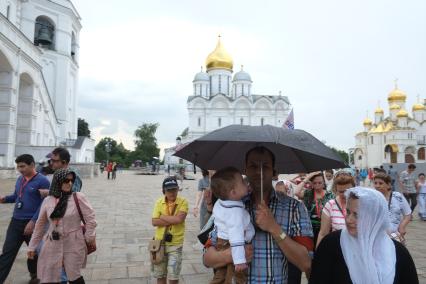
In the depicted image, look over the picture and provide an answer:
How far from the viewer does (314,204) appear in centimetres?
470

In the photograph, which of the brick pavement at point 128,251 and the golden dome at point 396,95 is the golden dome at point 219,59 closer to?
the golden dome at point 396,95

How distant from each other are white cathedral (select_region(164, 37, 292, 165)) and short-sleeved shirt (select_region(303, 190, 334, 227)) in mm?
55733

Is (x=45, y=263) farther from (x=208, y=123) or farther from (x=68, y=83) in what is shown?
(x=208, y=123)

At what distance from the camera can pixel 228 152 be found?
9.65 ft

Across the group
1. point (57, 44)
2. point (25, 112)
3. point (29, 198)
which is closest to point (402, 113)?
point (57, 44)

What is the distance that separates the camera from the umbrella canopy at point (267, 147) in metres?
2.30

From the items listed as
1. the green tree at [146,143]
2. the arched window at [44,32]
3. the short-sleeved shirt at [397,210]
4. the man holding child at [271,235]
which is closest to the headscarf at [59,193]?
the man holding child at [271,235]

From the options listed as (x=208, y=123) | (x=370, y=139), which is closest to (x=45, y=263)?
(x=208, y=123)

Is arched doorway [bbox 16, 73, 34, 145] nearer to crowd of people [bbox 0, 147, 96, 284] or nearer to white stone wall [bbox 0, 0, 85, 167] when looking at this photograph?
white stone wall [bbox 0, 0, 85, 167]

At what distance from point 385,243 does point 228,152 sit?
4.54ft

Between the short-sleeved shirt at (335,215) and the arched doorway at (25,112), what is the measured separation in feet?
78.4

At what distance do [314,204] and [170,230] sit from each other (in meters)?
1.95

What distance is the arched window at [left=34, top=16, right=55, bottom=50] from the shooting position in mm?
32844

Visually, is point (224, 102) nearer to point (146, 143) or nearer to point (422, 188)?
point (146, 143)
